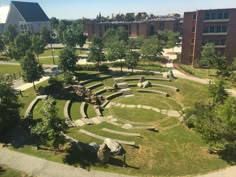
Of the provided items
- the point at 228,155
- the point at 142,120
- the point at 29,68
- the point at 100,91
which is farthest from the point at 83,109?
the point at 228,155

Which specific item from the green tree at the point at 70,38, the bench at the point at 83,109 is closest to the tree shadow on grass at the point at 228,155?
the bench at the point at 83,109

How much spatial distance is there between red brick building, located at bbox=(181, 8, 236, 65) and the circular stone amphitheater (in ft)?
53.7

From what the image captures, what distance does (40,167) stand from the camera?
2188 cm

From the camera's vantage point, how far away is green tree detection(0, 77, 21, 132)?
27253mm

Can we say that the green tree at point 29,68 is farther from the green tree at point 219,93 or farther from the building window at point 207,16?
the building window at point 207,16

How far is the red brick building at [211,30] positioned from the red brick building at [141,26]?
128ft

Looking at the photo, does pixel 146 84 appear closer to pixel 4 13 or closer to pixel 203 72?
pixel 203 72

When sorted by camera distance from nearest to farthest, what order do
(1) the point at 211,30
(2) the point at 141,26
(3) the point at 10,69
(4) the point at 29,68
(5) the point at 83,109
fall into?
(5) the point at 83,109 → (4) the point at 29,68 → (1) the point at 211,30 → (3) the point at 10,69 → (2) the point at 141,26

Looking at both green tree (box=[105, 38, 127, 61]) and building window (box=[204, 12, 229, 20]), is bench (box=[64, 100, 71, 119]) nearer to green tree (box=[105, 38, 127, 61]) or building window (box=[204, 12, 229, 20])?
green tree (box=[105, 38, 127, 61])

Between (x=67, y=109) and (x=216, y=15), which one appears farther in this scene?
(x=216, y=15)

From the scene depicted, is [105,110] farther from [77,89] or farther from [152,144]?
[152,144]

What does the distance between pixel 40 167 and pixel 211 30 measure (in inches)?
2084

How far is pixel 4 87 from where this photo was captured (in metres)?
28.2

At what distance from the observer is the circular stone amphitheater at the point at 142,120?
75.4 feet
